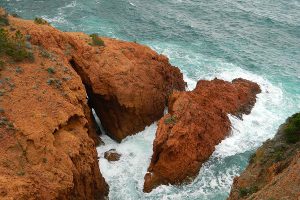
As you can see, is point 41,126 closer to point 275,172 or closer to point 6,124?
point 6,124

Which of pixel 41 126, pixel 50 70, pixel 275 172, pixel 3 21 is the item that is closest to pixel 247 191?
pixel 275 172

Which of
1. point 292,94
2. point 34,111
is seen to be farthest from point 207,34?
point 34,111

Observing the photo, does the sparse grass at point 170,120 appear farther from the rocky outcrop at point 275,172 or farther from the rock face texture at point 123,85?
the rocky outcrop at point 275,172

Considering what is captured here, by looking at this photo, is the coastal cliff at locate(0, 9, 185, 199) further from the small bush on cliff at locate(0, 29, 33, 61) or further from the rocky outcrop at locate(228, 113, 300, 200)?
the rocky outcrop at locate(228, 113, 300, 200)

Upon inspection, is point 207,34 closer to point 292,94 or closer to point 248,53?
point 248,53

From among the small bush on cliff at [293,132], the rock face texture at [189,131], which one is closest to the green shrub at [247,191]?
the small bush on cliff at [293,132]
